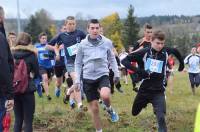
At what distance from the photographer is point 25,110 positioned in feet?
24.1

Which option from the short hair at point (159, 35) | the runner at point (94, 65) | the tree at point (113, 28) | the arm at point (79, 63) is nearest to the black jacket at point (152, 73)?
the short hair at point (159, 35)

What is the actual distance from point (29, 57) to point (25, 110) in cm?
83

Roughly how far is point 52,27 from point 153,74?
8733 centimetres

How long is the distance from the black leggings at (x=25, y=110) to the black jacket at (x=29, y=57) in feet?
0.41

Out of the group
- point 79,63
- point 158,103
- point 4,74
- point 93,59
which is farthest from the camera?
point 79,63

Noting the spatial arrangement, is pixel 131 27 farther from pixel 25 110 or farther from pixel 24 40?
pixel 25 110

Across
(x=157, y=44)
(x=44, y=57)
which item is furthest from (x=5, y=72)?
(x=44, y=57)

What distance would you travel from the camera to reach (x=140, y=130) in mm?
8867

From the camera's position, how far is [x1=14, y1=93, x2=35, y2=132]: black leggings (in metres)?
7.34

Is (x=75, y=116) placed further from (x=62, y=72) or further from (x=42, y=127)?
(x=62, y=72)

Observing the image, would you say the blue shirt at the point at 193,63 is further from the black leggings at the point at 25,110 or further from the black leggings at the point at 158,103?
the black leggings at the point at 25,110

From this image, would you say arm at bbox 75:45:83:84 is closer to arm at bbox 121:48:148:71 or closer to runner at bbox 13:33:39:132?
arm at bbox 121:48:148:71

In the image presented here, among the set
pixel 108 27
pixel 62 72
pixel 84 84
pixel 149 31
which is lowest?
pixel 108 27

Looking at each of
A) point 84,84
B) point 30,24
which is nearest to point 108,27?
point 30,24
